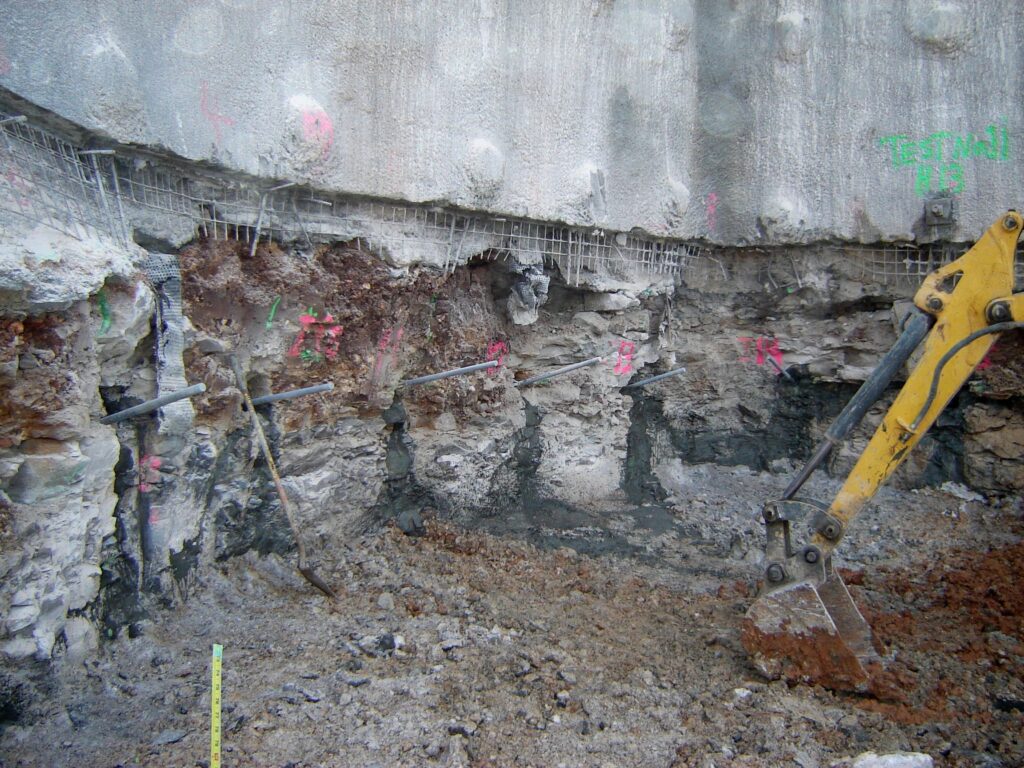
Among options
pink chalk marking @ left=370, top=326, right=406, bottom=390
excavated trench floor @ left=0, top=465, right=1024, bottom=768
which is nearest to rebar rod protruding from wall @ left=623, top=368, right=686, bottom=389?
excavated trench floor @ left=0, top=465, right=1024, bottom=768

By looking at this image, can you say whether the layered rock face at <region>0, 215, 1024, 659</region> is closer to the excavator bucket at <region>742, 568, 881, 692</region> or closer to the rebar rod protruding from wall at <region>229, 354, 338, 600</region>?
the rebar rod protruding from wall at <region>229, 354, 338, 600</region>

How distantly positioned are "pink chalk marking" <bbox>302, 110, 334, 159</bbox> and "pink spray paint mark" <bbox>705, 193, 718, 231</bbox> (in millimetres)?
3052

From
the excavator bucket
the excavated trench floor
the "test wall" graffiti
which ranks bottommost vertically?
the excavated trench floor

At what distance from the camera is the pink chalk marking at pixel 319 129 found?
12.3 feet

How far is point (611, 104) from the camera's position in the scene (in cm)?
508

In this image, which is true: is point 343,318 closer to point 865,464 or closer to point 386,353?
point 386,353

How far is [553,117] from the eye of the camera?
482 centimetres

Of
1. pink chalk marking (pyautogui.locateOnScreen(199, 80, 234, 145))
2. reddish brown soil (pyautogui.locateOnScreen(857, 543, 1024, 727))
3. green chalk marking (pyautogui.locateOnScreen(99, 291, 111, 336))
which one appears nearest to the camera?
green chalk marking (pyautogui.locateOnScreen(99, 291, 111, 336))

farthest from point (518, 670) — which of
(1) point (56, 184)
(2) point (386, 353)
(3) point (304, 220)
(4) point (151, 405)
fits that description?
(1) point (56, 184)

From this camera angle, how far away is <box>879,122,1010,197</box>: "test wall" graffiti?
5.23 metres

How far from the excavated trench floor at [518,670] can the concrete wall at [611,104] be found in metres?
2.25

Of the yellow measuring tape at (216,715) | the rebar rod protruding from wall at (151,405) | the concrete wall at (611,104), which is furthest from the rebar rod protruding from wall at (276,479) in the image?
the yellow measuring tape at (216,715)

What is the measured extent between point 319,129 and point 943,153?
454cm

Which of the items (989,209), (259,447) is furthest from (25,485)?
(989,209)
